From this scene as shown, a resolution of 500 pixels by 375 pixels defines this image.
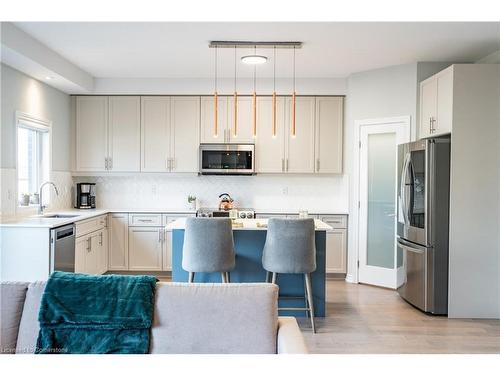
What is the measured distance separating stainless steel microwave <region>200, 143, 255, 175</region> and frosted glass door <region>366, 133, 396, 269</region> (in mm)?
1590

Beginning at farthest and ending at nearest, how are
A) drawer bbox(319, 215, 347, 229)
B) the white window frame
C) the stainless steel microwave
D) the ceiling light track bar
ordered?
the stainless steel microwave → drawer bbox(319, 215, 347, 229) → the white window frame → the ceiling light track bar

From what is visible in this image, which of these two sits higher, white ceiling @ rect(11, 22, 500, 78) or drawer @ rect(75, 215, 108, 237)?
white ceiling @ rect(11, 22, 500, 78)

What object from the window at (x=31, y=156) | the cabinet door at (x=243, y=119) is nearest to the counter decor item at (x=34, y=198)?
the window at (x=31, y=156)

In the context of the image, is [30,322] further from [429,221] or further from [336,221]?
[336,221]

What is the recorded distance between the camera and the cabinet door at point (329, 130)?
561 cm

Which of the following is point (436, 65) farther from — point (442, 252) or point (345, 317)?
point (345, 317)

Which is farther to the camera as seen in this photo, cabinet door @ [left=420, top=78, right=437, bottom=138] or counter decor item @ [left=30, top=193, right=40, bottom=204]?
counter decor item @ [left=30, top=193, right=40, bottom=204]

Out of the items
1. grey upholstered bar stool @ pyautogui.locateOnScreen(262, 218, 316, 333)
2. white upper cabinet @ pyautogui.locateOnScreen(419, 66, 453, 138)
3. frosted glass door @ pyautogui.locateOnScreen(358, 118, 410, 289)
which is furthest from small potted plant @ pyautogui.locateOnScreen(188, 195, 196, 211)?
white upper cabinet @ pyautogui.locateOnScreen(419, 66, 453, 138)

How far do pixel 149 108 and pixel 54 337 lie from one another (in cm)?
426

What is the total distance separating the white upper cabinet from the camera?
13.1ft

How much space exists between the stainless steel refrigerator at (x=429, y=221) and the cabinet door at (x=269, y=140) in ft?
6.27

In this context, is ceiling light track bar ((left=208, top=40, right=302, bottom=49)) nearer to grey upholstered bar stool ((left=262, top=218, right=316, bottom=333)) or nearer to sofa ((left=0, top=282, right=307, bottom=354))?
grey upholstered bar stool ((left=262, top=218, right=316, bottom=333))

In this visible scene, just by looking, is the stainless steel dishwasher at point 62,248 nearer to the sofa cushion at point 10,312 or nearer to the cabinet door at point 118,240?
the cabinet door at point 118,240

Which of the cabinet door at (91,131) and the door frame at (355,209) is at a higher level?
the cabinet door at (91,131)
